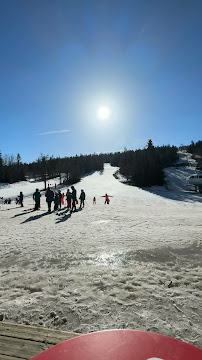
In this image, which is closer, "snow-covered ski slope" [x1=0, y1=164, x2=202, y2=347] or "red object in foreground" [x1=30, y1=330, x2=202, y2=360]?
"red object in foreground" [x1=30, y1=330, x2=202, y2=360]

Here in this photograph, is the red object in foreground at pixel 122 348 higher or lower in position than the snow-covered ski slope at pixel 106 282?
higher

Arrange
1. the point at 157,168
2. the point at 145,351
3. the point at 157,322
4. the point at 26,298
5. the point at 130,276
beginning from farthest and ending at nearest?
the point at 157,168 → the point at 130,276 → the point at 26,298 → the point at 157,322 → the point at 145,351

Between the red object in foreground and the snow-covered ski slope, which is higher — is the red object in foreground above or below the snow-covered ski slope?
above

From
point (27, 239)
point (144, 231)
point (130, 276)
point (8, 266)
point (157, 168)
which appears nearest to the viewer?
point (130, 276)

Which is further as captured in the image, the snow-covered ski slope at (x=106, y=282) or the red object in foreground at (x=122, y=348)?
the snow-covered ski slope at (x=106, y=282)

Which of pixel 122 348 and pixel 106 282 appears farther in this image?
pixel 106 282

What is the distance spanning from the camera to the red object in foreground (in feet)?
7.38

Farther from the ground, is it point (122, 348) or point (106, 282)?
point (122, 348)

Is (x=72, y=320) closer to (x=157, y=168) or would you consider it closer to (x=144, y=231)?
(x=144, y=231)

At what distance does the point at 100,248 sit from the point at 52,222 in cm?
602

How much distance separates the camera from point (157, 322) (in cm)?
321

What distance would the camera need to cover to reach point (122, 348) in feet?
7.89

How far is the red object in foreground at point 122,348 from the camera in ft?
7.38

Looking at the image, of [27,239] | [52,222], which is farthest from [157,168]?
[27,239]
